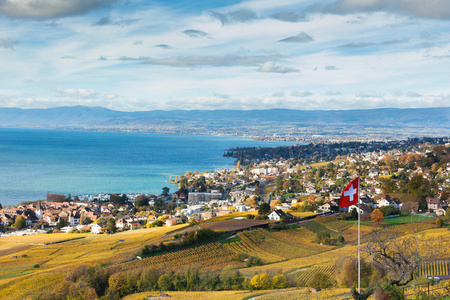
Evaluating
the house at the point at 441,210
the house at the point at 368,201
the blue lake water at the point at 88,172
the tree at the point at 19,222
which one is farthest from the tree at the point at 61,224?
the house at the point at 441,210

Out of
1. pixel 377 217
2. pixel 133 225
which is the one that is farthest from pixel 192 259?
pixel 133 225

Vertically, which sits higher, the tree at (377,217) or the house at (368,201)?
the tree at (377,217)

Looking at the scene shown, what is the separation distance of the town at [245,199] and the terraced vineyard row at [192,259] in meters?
13.7

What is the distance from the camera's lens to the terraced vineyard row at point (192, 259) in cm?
2678

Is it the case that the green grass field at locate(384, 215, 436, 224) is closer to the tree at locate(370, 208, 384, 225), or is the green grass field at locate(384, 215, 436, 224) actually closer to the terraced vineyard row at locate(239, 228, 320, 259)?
the tree at locate(370, 208, 384, 225)

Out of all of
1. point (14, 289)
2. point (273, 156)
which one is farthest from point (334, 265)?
point (273, 156)

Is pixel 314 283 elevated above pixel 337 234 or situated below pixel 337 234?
above

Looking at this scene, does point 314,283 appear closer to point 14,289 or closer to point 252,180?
point 14,289

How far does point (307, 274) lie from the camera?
23109mm

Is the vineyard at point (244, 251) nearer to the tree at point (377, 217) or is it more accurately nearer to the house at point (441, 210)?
the tree at point (377, 217)

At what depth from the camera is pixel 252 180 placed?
93.9 metres

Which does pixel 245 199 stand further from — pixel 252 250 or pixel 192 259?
pixel 192 259

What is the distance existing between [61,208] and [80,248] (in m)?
27.8

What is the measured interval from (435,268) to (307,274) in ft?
20.7
